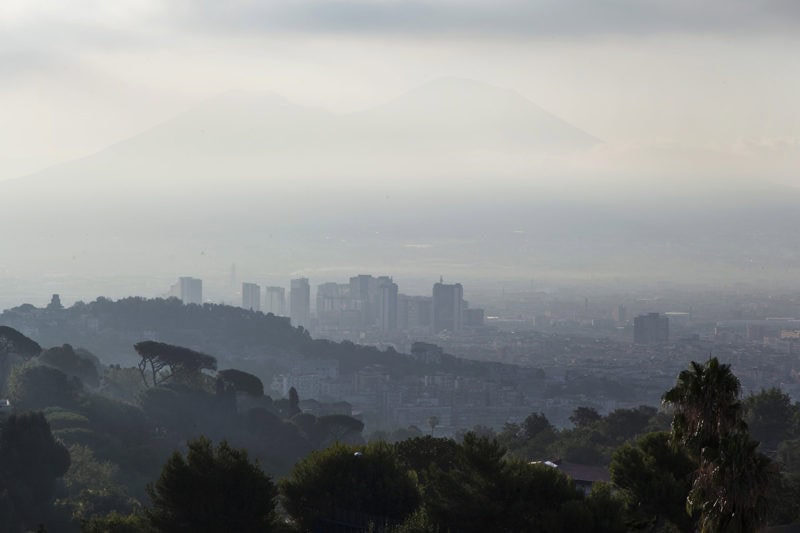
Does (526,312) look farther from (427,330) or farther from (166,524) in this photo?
(166,524)

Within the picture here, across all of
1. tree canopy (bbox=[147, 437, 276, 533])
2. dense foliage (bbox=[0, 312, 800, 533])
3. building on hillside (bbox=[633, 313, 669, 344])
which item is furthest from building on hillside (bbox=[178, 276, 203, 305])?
tree canopy (bbox=[147, 437, 276, 533])

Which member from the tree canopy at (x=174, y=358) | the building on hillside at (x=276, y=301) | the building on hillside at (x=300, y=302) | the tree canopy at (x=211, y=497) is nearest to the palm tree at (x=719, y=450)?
the tree canopy at (x=211, y=497)

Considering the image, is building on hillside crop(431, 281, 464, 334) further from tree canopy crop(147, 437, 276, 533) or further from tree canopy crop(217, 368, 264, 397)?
tree canopy crop(147, 437, 276, 533)

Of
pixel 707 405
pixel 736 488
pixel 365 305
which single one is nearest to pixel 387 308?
pixel 365 305

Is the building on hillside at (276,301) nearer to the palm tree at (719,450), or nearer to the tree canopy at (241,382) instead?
the tree canopy at (241,382)

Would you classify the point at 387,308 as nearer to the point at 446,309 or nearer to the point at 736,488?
the point at 446,309

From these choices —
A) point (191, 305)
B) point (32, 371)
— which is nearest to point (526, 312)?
point (191, 305)

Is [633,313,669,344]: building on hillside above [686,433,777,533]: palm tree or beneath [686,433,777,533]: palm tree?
beneath
